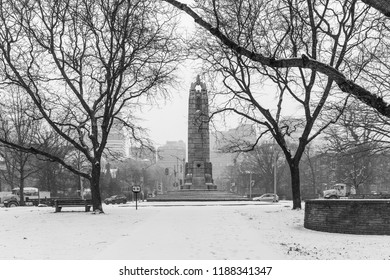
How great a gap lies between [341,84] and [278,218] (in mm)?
11521

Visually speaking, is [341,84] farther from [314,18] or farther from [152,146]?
[152,146]

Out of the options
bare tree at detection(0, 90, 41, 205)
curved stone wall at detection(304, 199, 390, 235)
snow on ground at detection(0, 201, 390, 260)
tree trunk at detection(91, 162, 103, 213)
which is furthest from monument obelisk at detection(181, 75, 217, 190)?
curved stone wall at detection(304, 199, 390, 235)

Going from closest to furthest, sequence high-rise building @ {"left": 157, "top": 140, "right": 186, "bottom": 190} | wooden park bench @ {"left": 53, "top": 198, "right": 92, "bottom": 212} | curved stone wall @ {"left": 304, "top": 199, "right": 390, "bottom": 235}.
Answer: curved stone wall @ {"left": 304, "top": 199, "right": 390, "bottom": 235}, wooden park bench @ {"left": 53, "top": 198, "right": 92, "bottom": 212}, high-rise building @ {"left": 157, "top": 140, "right": 186, "bottom": 190}

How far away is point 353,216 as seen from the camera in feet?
46.3

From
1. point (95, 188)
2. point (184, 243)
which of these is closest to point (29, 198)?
point (95, 188)

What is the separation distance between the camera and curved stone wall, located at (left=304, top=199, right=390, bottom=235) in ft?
45.1

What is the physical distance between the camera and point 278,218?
64.4 feet

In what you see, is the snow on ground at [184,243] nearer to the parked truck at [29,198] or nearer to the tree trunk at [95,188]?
the tree trunk at [95,188]

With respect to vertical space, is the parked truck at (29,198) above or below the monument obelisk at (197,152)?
below

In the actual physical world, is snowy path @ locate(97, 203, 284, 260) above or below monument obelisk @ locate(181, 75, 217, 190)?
below

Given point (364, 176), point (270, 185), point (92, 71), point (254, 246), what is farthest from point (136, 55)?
point (270, 185)

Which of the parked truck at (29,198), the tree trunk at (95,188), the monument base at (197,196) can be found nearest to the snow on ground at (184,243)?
the tree trunk at (95,188)

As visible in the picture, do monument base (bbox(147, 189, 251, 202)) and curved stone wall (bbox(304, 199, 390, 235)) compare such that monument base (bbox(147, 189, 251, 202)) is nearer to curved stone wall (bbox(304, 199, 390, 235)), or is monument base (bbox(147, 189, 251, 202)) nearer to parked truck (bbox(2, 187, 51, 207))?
parked truck (bbox(2, 187, 51, 207))

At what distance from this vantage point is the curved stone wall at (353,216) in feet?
45.1
